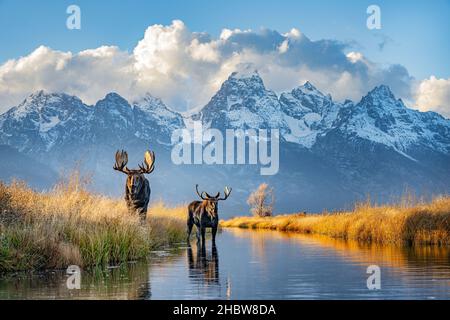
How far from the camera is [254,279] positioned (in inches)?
577

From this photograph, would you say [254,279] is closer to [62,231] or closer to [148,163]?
[62,231]

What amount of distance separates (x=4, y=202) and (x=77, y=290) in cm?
744

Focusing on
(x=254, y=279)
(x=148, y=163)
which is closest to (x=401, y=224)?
(x=148, y=163)

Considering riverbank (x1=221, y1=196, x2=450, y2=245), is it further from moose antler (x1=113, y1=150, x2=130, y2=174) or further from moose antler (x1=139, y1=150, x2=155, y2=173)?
moose antler (x1=113, y1=150, x2=130, y2=174)

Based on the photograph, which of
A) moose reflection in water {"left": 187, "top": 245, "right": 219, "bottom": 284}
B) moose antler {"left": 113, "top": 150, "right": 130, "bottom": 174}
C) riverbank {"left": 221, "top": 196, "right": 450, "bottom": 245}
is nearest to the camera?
moose reflection in water {"left": 187, "top": 245, "right": 219, "bottom": 284}

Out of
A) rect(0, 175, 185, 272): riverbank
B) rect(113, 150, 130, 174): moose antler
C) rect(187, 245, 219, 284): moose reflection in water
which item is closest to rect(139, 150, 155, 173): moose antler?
rect(113, 150, 130, 174): moose antler

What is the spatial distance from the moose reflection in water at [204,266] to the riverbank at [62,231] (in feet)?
5.97

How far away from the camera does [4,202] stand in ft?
63.4

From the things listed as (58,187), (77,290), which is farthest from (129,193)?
(77,290)

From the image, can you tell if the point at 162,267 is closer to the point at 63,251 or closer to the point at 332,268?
the point at 63,251

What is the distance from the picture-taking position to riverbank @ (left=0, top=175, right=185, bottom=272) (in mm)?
15984

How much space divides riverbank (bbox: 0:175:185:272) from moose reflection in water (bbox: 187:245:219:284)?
182 cm

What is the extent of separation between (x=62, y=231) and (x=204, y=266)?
3.90 meters

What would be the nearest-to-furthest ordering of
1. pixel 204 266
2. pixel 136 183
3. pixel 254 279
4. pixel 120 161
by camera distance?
1. pixel 254 279
2. pixel 204 266
3. pixel 136 183
4. pixel 120 161
